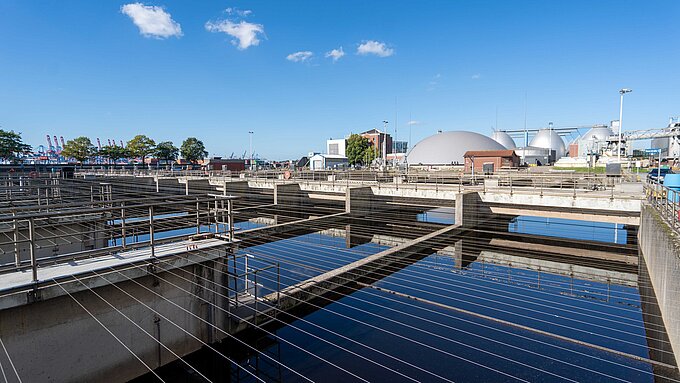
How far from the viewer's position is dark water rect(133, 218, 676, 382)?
6.80m

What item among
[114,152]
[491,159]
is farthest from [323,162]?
[114,152]

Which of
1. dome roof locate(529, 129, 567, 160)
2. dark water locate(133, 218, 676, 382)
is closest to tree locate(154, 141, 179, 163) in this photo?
dark water locate(133, 218, 676, 382)

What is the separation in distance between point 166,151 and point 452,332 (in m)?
85.6

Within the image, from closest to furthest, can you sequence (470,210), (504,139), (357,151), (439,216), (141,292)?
(141,292) < (470,210) < (439,216) < (357,151) < (504,139)

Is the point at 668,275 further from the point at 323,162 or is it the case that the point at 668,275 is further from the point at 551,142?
the point at 551,142

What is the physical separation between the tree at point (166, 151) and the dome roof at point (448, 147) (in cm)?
5309

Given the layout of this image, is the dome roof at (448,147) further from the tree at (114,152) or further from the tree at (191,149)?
the tree at (114,152)

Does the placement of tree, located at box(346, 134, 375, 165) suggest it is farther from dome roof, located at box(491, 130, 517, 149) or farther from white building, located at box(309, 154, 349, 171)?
dome roof, located at box(491, 130, 517, 149)

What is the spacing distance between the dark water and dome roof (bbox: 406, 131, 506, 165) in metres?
68.3

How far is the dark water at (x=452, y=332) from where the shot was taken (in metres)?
6.80

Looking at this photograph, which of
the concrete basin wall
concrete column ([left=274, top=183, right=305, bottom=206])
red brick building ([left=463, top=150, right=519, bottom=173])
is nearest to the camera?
the concrete basin wall

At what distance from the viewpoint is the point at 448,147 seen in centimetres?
8181

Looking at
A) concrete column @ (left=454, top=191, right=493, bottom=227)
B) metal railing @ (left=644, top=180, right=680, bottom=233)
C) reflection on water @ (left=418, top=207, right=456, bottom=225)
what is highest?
metal railing @ (left=644, top=180, right=680, bottom=233)

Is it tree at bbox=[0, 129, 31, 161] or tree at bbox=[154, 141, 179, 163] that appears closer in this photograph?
tree at bbox=[0, 129, 31, 161]
